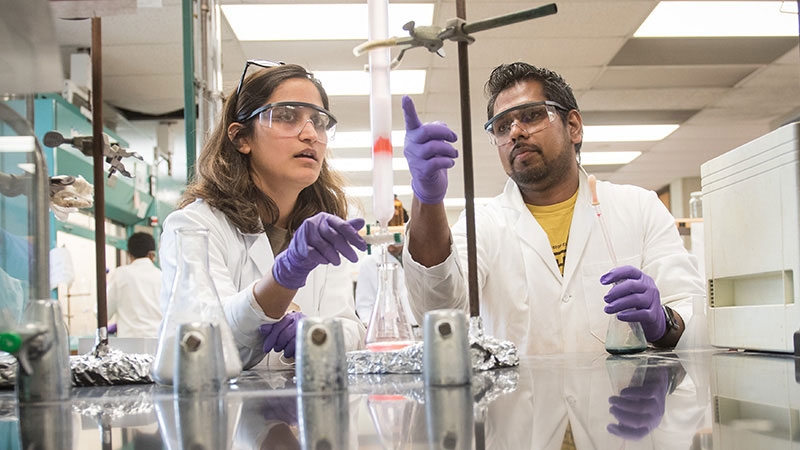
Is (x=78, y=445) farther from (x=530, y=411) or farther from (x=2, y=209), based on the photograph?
(x=2, y=209)

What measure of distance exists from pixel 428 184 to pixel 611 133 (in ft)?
20.4

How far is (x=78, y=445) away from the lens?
0.54 meters

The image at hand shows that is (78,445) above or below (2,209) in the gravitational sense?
below

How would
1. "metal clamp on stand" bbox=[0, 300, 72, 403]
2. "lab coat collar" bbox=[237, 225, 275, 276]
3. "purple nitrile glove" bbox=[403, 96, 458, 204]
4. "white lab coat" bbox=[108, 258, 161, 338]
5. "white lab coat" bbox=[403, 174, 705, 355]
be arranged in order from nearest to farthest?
"metal clamp on stand" bbox=[0, 300, 72, 403], "purple nitrile glove" bbox=[403, 96, 458, 204], "lab coat collar" bbox=[237, 225, 275, 276], "white lab coat" bbox=[403, 174, 705, 355], "white lab coat" bbox=[108, 258, 161, 338]

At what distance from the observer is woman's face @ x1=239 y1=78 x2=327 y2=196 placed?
183 centimetres

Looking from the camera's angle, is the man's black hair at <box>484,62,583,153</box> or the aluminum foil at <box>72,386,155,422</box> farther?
the man's black hair at <box>484,62,583,153</box>

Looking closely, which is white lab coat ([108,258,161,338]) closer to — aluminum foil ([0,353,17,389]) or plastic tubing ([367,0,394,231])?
aluminum foil ([0,353,17,389])

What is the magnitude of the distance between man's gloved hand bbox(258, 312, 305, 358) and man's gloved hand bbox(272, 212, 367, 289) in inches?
5.1

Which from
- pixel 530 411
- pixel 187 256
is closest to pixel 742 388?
pixel 530 411

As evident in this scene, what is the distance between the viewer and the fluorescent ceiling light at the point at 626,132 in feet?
23.0

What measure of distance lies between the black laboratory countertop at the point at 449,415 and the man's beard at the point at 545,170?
4.34ft

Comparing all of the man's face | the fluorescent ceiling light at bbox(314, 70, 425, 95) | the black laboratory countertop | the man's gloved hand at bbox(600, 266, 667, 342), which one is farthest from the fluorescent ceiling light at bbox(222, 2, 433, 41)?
the black laboratory countertop

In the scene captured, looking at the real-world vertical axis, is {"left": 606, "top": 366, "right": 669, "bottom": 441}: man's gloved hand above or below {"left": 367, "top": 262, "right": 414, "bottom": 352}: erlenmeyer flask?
below

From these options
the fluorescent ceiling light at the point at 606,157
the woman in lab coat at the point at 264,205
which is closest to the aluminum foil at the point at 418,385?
the woman in lab coat at the point at 264,205
